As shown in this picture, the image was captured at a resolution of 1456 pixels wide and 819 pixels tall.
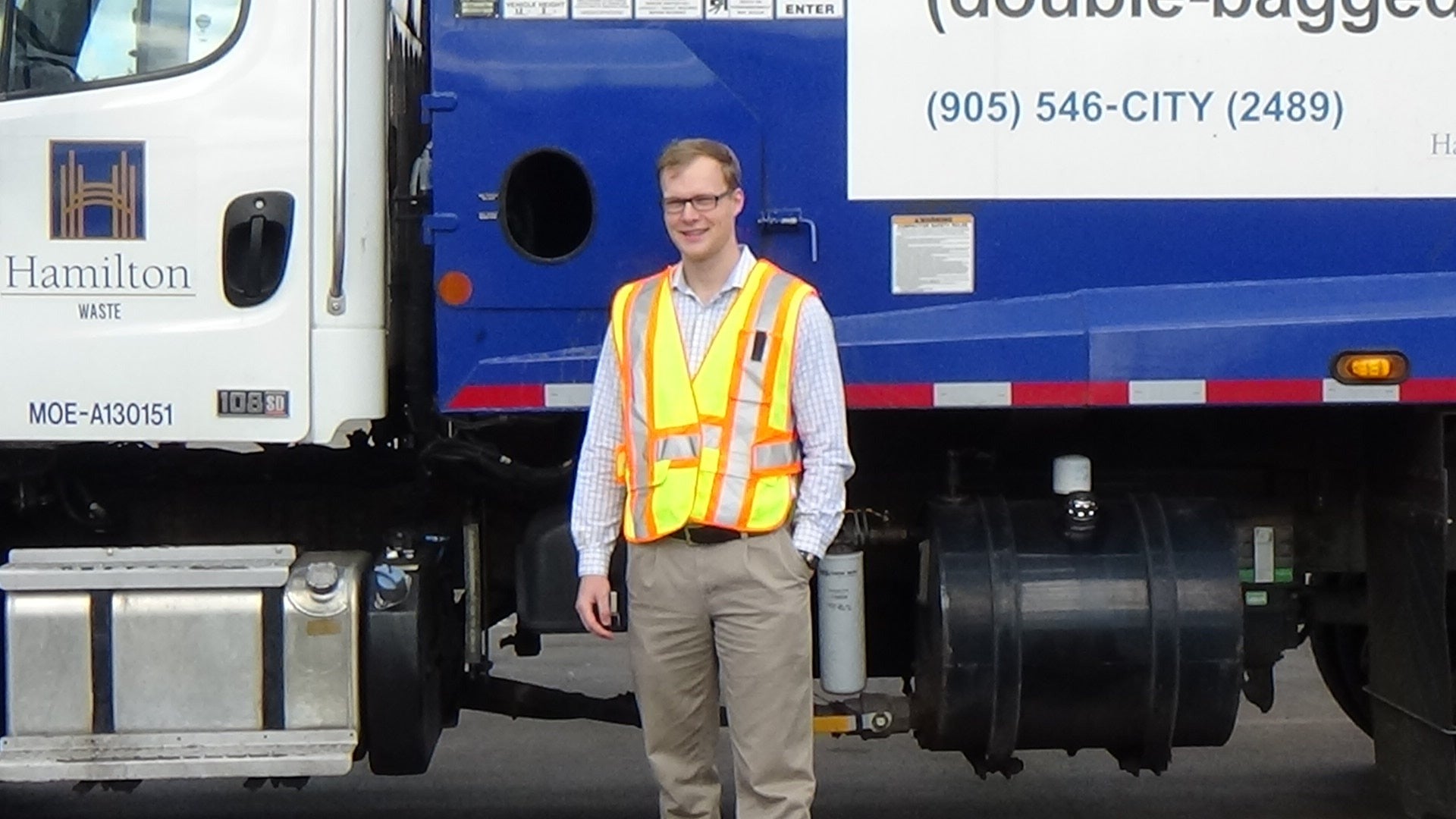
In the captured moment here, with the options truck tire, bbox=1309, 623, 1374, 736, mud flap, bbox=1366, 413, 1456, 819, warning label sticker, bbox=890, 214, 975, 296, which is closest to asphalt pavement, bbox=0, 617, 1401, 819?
truck tire, bbox=1309, 623, 1374, 736

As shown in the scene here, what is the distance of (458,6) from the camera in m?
4.15

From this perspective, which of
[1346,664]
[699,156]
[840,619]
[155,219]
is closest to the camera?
[699,156]

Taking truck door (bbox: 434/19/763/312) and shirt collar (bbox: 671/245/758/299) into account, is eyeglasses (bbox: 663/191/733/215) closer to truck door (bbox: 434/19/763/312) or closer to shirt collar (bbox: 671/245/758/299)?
shirt collar (bbox: 671/245/758/299)

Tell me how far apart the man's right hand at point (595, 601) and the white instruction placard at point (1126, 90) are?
1.16 meters

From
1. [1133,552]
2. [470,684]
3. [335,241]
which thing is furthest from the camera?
[470,684]

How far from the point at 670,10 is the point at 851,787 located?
2956 millimetres

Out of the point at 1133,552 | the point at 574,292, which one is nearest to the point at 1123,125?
the point at 1133,552

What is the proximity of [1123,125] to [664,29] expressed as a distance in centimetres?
116

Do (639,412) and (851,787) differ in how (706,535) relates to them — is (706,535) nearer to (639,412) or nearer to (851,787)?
(639,412)

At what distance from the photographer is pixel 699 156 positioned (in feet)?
12.1

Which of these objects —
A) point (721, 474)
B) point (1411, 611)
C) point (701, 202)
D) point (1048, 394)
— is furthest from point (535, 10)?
point (1411, 611)

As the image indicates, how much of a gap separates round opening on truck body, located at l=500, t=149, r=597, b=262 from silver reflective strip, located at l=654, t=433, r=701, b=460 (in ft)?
2.12

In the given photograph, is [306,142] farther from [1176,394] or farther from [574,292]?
[1176,394]

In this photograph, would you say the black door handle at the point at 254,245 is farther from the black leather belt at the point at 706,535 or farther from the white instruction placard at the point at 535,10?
the black leather belt at the point at 706,535
